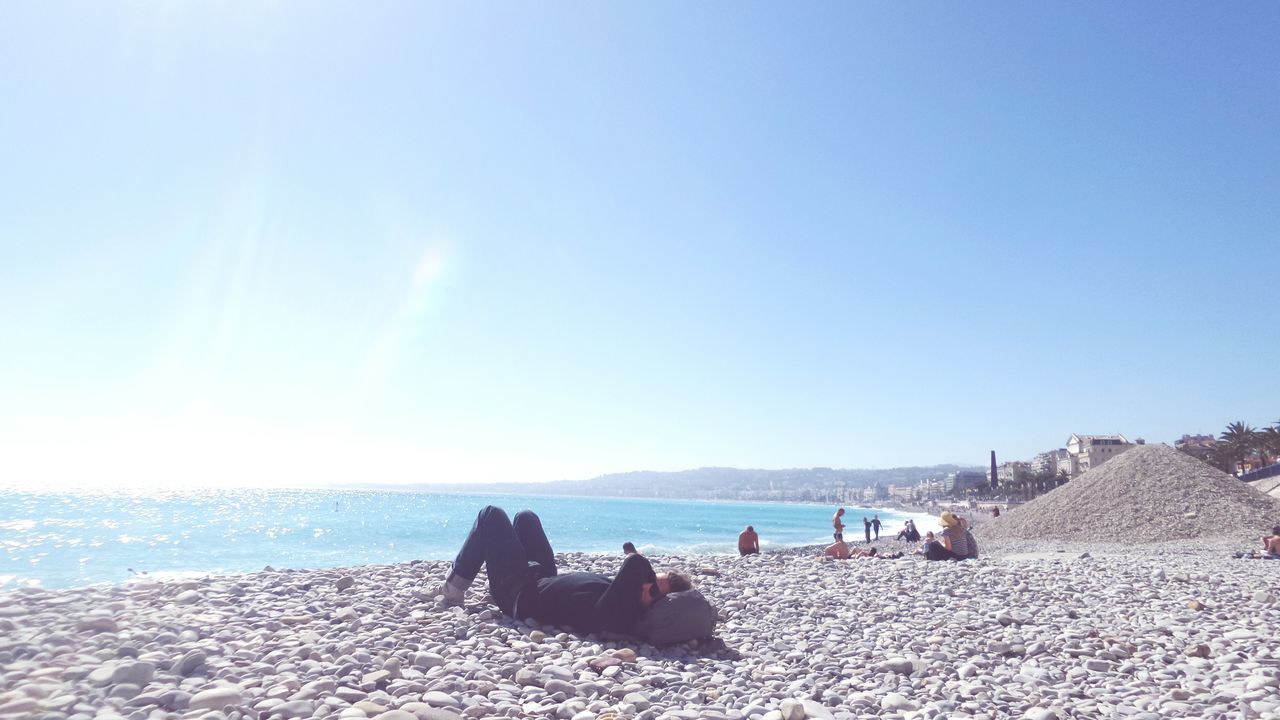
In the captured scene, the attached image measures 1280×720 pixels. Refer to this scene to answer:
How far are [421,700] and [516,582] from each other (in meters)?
2.34

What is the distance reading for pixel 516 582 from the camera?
20.0 ft

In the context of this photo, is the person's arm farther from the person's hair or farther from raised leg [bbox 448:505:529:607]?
raised leg [bbox 448:505:529:607]

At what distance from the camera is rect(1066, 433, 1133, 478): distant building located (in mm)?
103625

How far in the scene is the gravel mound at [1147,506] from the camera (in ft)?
70.1

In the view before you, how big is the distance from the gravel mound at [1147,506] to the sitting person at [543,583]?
22055mm

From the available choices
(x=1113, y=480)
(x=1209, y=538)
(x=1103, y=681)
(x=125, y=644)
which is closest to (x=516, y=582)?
(x=125, y=644)

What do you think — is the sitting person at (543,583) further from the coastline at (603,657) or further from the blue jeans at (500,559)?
the coastline at (603,657)

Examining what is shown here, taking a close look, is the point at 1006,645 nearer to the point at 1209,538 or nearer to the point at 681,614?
the point at 681,614

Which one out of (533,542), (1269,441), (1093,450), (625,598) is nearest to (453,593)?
(533,542)

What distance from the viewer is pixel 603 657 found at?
4875 millimetres

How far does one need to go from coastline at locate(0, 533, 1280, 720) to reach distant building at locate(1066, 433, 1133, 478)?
113 metres

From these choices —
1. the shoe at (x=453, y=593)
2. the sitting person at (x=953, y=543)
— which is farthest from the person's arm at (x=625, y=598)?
the sitting person at (x=953, y=543)

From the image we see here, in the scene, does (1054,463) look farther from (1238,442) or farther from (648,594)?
(648,594)

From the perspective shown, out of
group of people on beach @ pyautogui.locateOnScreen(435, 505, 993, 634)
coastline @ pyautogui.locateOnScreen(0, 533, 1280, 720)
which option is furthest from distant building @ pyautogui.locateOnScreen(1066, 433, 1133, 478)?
group of people on beach @ pyautogui.locateOnScreen(435, 505, 993, 634)
